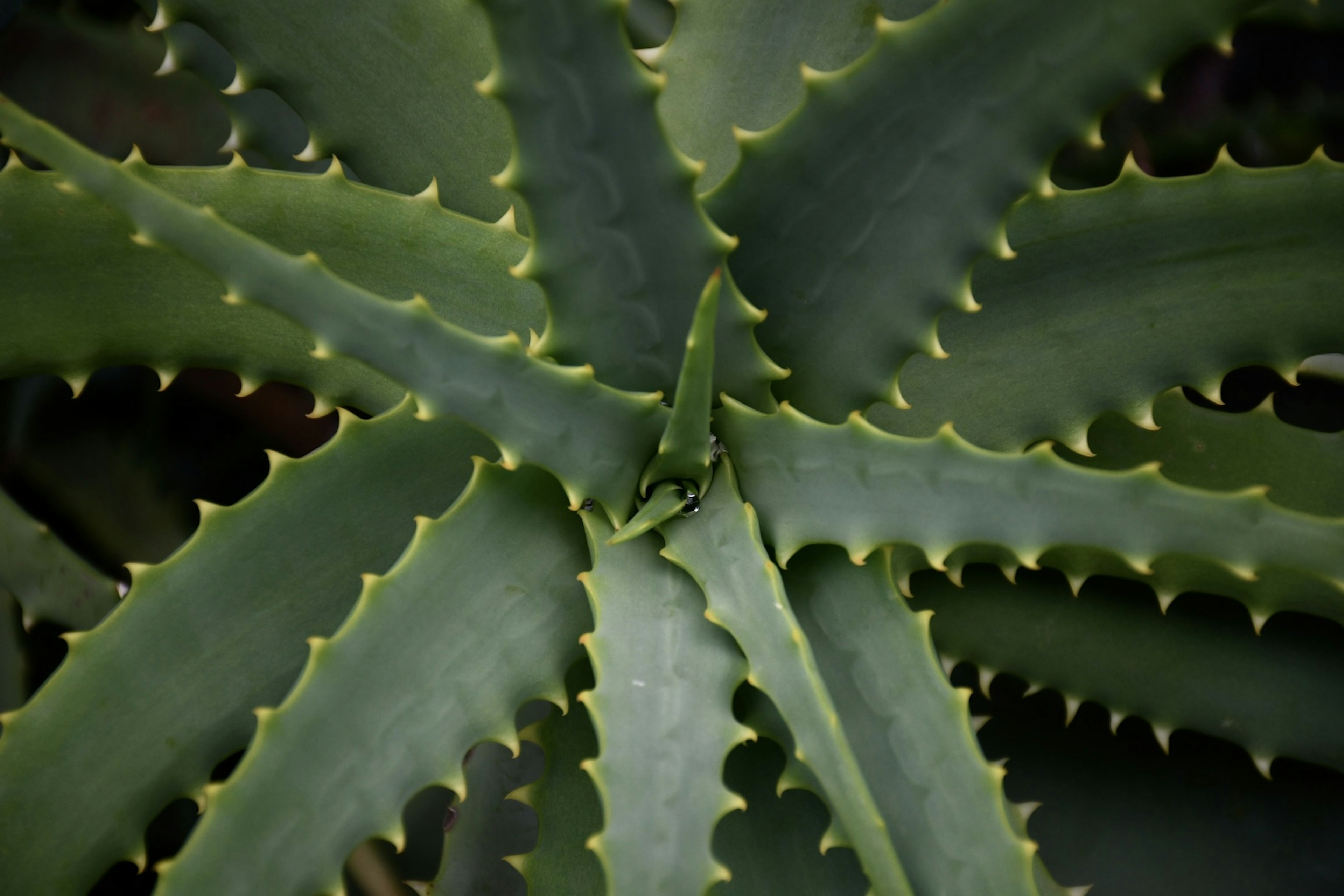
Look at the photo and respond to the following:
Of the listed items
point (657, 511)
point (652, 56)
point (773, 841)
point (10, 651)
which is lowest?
point (10, 651)

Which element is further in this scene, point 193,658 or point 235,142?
point 235,142

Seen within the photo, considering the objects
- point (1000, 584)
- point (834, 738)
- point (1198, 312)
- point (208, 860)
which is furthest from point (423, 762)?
point (1198, 312)

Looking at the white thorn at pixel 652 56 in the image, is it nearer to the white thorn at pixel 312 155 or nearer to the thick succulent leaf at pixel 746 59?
the thick succulent leaf at pixel 746 59

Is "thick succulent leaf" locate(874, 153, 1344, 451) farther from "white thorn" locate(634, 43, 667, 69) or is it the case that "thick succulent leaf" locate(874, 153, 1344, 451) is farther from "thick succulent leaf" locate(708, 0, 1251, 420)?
"white thorn" locate(634, 43, 667, 69)

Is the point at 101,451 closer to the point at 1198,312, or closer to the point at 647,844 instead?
the point at 647,844

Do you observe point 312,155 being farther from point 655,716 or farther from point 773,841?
point 773,841

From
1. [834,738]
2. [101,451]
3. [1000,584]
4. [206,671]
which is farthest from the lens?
[101,451]

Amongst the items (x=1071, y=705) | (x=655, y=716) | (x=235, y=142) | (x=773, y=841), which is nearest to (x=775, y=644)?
(x=655, y=716)

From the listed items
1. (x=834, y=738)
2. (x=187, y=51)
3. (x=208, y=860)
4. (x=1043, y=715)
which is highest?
(x=187, y=51)
